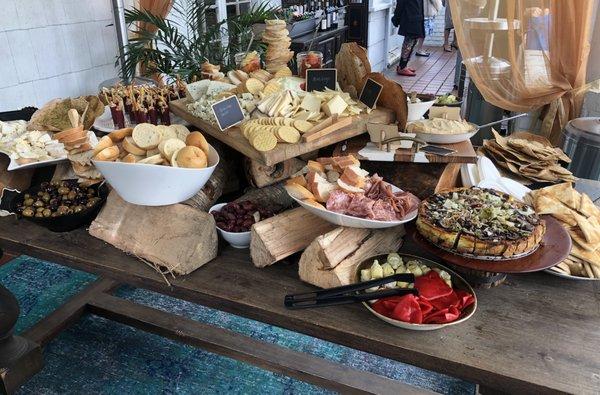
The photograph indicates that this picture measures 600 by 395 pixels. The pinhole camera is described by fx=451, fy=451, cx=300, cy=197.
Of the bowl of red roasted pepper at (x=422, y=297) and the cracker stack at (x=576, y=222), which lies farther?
the cracker stack at (x=576, y=222)

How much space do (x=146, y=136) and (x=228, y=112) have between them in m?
0.29

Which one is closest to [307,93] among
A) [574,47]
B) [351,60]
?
[351,60]

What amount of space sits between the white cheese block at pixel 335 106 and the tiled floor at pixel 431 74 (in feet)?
17.2

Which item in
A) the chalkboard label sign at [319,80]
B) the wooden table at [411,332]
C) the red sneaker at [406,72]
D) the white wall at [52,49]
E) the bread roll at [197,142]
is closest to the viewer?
the wooden table at [411,332]

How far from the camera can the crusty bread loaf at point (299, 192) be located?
129cm

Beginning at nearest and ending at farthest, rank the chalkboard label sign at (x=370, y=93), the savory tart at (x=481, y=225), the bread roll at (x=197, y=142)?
the savory tart at (x=481, y=225), the bread roll at (x=197, y=142), the chalkboard label sign at (x=370, y=93)

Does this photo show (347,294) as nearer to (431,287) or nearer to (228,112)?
(431,287)

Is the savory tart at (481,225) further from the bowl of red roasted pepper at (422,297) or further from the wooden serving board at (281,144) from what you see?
the wooden serving board at (281,144)

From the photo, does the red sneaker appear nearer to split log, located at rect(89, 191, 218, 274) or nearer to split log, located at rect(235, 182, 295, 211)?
split log, located at rect(235, 182, 295, 211)

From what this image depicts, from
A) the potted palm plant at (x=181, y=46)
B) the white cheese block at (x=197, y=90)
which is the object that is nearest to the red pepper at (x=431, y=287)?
the white cheese block at (x=197, y=90)

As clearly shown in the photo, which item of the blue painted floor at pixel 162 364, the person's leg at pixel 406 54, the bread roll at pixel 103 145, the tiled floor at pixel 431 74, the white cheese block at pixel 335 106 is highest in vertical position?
the white cheese block at pixel 335 106

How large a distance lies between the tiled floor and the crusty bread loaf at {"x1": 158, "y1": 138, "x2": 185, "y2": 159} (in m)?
5.69

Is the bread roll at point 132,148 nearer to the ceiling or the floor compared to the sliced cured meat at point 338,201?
nearer to the ceiling

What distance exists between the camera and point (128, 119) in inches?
76.2
